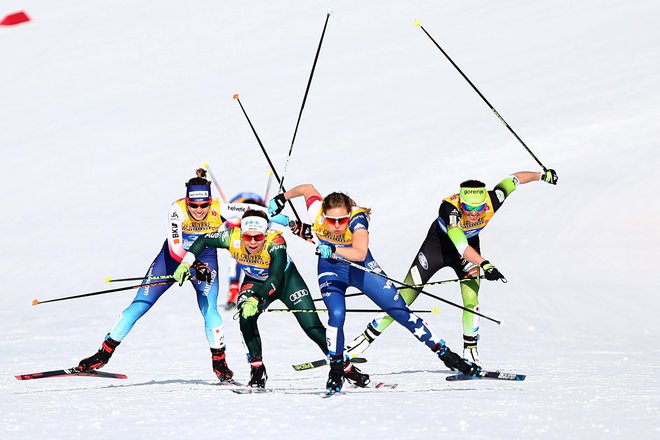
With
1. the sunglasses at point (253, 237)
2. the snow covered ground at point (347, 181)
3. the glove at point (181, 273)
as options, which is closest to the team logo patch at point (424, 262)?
the snow covered ground at point (347, 181)

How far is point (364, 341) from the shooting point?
9289mm

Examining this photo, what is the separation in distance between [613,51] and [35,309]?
647 inches

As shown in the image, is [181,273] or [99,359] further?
[99,359]

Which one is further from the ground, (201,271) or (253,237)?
(253,237)

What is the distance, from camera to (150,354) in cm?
1062

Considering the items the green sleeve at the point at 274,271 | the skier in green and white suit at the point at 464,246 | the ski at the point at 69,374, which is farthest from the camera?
the skier in green and white suit at the point at 464,246

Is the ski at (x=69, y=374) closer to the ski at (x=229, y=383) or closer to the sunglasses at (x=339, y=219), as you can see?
the ski at (x=229, y=383)

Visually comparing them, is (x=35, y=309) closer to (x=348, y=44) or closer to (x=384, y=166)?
(x=384, y=166)

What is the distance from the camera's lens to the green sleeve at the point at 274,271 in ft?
26.9

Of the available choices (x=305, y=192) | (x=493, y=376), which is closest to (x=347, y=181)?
(x=305, y=192)

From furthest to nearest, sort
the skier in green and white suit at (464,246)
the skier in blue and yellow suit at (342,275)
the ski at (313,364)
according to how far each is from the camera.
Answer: the ski at (313,364) < the skier in green and white suit at (464,246) < the skier in blue and yellow suit at (342,275)

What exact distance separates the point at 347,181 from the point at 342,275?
1195 centimetres

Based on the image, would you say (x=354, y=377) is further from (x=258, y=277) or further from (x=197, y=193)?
(x=197, y=193)

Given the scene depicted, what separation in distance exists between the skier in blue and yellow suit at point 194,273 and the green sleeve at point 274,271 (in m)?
0.57
